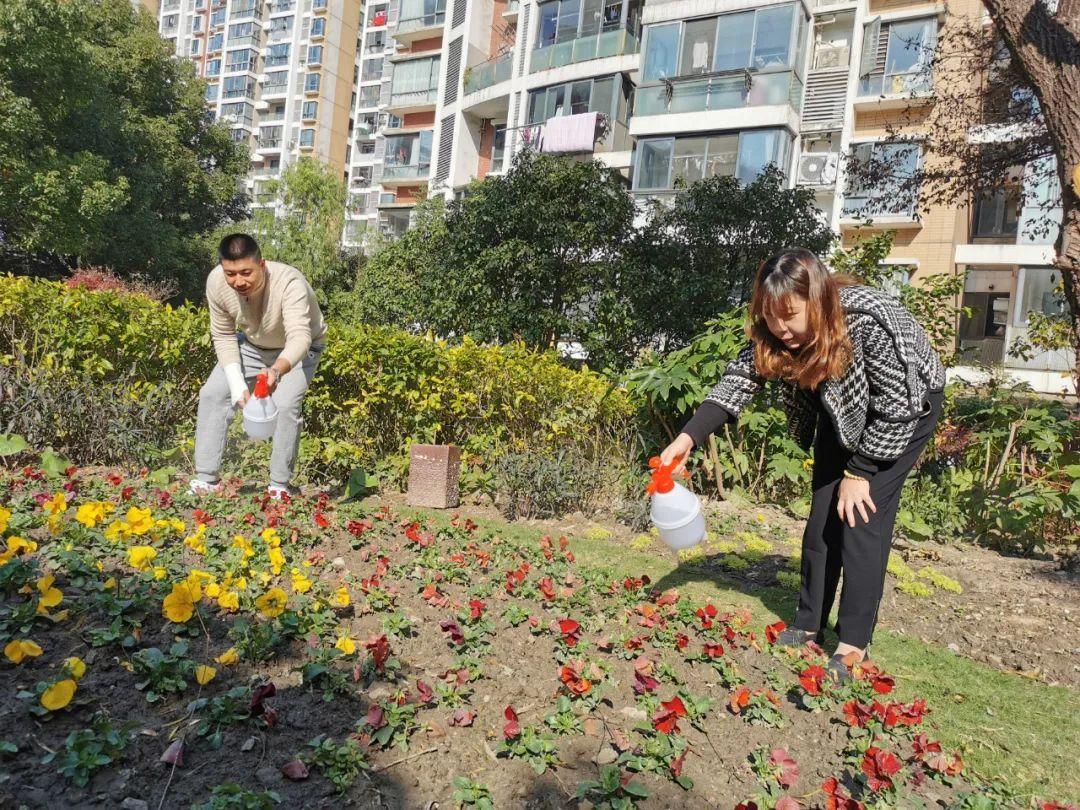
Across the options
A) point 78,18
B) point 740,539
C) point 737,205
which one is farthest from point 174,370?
point 78,18

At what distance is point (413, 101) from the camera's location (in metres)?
37.2

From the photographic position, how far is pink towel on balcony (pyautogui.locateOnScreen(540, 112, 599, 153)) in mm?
24438

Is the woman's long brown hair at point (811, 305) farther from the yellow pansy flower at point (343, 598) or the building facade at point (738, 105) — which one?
the building facade at point (738, 105)

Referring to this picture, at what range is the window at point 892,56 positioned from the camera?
22109mm

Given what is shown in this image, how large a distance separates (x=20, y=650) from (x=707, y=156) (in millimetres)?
22397

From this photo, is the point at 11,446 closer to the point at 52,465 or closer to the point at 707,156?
the point at 52,465

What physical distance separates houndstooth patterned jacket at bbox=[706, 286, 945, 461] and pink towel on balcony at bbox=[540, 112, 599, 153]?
23.2 metres

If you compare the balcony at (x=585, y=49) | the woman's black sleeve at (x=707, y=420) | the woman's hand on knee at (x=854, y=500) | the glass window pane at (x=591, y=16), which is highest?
the glass window pane at (x=591, y=16)

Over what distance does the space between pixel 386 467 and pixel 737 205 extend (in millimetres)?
Answer: 8285

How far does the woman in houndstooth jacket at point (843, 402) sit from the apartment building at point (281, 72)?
188 ft

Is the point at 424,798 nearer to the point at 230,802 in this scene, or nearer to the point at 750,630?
the point at 230,802

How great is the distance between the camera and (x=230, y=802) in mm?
1512

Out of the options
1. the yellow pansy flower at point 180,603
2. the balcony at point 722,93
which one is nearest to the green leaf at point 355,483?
the yellow pansy flower at point 180,603

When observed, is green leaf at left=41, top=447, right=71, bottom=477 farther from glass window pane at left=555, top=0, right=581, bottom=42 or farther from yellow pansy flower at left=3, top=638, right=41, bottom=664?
glass window pane at left=555, top=0, right=581, bottom=42
